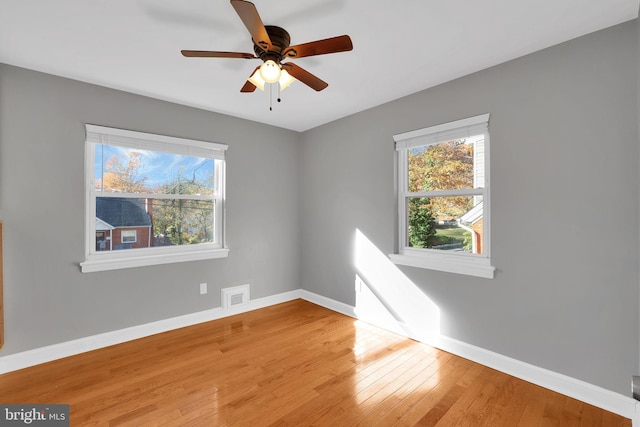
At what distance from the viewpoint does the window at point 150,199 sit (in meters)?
2.86

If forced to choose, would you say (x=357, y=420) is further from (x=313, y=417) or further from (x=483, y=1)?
(x=483, y=1)

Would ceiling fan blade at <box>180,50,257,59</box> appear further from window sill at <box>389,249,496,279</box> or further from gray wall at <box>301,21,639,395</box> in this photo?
window sill at <box>389,249,496,279</box>

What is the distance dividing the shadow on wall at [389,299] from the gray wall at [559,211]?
134 mm

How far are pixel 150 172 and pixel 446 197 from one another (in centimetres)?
317

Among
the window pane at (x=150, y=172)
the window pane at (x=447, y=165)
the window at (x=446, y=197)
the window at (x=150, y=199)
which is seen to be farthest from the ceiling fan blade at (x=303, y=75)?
the window pane at (x=150, y=172)

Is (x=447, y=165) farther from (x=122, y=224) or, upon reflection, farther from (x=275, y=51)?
(x=122, y=224)

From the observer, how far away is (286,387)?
7.14ft

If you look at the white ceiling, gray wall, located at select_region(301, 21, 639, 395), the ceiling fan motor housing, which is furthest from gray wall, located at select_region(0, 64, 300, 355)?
gray wall, located at select_region(301, 21, 639, 395)

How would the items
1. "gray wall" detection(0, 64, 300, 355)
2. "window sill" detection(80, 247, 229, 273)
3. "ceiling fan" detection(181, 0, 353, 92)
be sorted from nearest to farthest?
"ceiling fan" detection(181, 0, 353, 92) → "gray wall" detection(0, 64, 300, 355) → "window sill" detection(80, 247, 229, 273)

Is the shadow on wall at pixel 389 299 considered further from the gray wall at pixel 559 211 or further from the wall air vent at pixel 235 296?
the wall air vent at pixel 235 296

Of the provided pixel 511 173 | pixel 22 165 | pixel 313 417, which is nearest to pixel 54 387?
pixel 22 165

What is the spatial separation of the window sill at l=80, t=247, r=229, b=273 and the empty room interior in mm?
21

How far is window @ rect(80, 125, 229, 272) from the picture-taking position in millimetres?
2857

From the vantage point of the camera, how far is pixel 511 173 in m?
2.36
